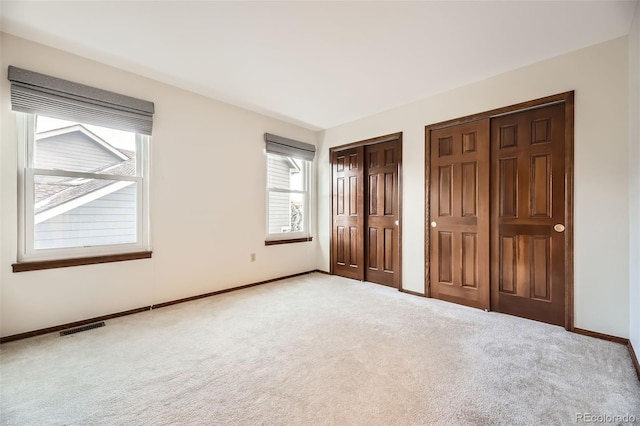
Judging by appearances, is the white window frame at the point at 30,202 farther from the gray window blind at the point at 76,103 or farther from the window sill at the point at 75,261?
the gray window blind at the point at 76,103

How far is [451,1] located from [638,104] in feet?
5.01

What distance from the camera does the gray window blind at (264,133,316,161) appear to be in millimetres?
4074

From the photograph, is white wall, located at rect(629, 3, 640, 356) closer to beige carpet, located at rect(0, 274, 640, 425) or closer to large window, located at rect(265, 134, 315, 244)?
beige carpet, located at rect(0, 274, 640, 425)

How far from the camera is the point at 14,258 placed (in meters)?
2.27

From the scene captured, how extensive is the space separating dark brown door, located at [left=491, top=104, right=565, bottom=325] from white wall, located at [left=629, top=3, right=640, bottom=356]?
1.43 feet

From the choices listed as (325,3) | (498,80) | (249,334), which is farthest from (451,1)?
(249,334)

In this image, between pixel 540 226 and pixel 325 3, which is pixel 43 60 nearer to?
pixel 325 3

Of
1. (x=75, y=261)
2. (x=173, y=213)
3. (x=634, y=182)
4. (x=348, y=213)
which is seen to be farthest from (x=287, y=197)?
(x=634, y=182)

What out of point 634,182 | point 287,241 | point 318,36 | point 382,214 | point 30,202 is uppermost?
point 318,36

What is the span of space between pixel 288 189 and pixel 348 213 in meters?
1.05

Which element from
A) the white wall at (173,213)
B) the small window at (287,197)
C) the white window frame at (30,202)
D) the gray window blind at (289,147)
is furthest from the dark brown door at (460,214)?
the white window frame at (30,202)

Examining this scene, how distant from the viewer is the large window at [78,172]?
7.62ft

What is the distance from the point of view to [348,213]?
4422mm

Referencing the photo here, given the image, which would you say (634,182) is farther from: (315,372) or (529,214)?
(315,372)
